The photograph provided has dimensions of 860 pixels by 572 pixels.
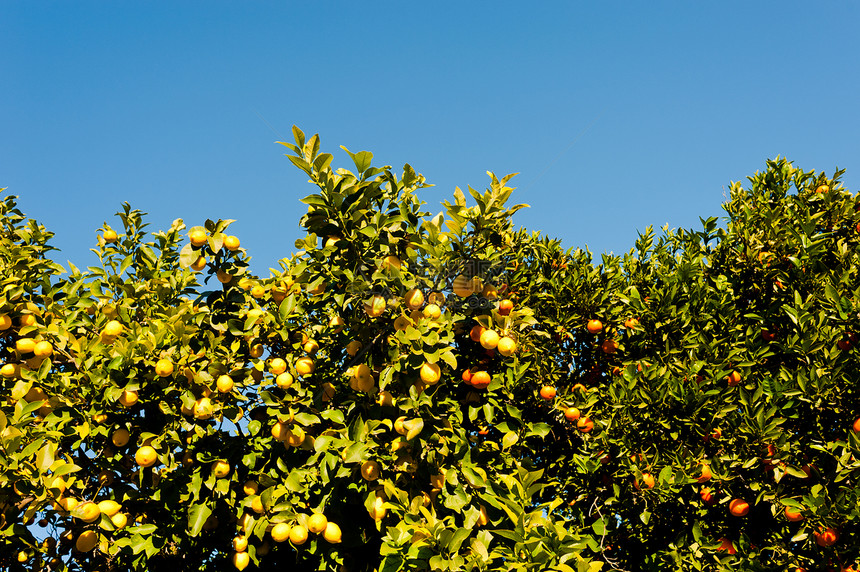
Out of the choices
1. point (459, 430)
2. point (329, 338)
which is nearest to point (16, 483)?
point (329, 338)

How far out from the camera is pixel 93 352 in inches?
131

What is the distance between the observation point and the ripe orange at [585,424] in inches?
170

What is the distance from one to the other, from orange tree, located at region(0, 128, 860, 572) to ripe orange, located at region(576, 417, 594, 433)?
0.02 metres

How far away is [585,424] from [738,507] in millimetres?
1117

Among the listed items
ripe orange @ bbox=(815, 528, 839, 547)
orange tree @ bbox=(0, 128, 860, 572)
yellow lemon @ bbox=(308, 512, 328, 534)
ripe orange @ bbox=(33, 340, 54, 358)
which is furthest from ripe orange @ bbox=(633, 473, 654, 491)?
ripe orange @ bbox=(33, 340, 54, 358)

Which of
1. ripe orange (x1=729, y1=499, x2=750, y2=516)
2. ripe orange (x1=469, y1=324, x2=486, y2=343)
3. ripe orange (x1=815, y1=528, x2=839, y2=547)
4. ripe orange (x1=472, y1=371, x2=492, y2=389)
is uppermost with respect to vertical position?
ripe orange (x1=469, y1=324, x2=486, y2=343)

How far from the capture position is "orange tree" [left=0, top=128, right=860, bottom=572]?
321 cm

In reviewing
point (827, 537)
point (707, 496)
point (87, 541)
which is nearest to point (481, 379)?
point (707, 496)

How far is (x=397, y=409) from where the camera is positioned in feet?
11.3

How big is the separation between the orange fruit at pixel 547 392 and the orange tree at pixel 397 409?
23mm

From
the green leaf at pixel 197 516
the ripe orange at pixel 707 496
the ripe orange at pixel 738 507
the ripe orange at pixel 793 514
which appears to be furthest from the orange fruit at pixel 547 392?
the green leaf at pixel 197 516

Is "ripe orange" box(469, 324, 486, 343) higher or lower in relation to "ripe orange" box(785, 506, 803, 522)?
higher

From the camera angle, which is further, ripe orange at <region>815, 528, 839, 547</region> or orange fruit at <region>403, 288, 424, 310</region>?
ripe orange at <region>815, 528, 839, 547</region>

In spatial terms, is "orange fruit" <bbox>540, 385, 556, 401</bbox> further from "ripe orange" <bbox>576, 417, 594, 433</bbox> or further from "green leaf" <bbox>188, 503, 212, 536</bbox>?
"green leaf" <bbox>188, 503, 212, 536</bbox>
